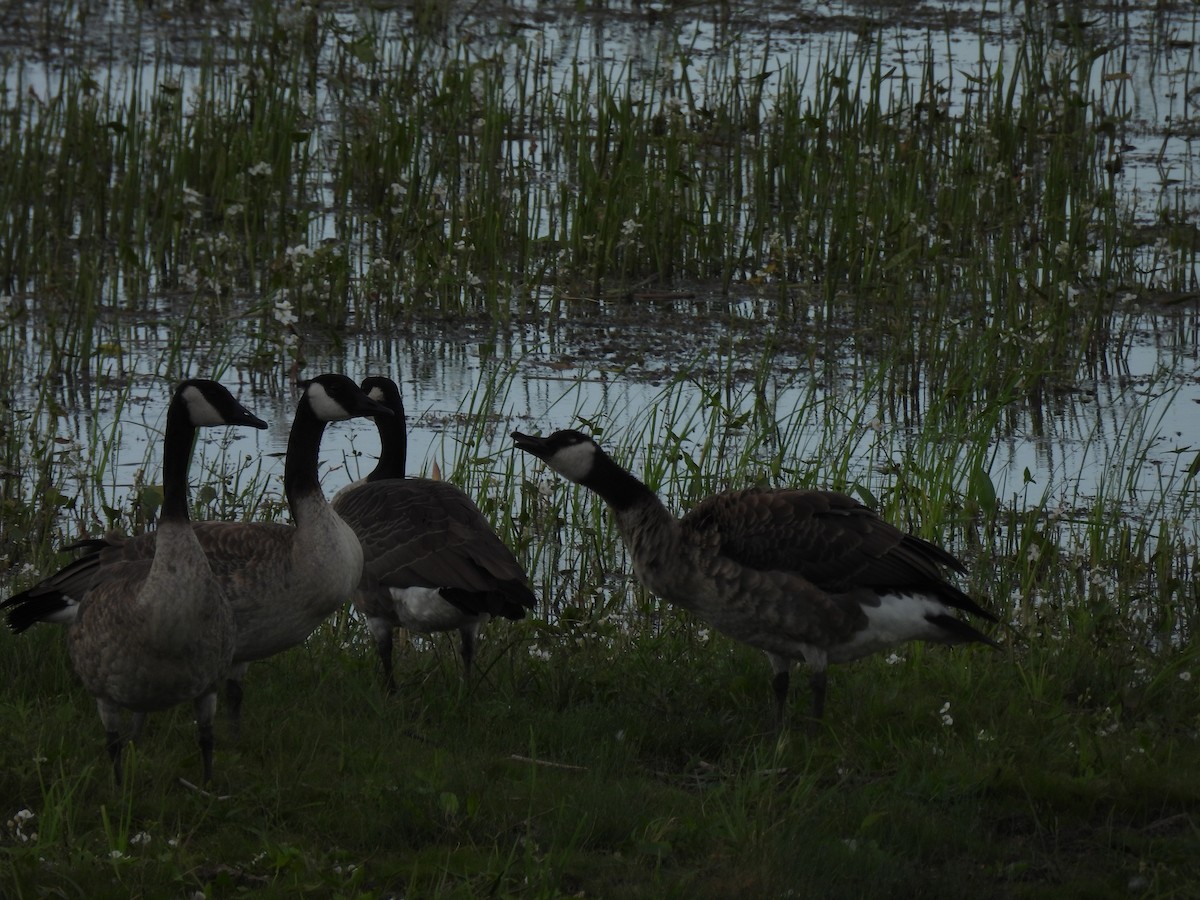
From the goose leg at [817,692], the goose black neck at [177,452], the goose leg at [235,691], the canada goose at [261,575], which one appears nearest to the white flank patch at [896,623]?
the goose leg at [817,692]

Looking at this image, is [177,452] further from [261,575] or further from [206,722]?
[206,722]

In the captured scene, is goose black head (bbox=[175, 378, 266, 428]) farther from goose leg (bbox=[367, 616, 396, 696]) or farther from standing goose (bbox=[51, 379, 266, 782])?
goose leg (bbox=[367, 616, 396, 696])

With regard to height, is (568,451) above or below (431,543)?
above

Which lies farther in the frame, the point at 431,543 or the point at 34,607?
the point at 431,543

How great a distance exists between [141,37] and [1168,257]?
10.4 metres

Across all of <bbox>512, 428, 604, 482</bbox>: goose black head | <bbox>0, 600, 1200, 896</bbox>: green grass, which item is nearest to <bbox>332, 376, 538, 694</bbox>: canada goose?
<bbox>0, 600, 1200, 896</bbox>: green grass

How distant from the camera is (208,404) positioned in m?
→ 5.14

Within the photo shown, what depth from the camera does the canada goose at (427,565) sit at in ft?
20.1

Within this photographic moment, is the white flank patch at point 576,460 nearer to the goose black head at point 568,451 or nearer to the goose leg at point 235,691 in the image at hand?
the goose black head at point 568,451

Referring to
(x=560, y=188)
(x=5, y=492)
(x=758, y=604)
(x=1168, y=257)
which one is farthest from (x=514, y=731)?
(x=1168, y=257)

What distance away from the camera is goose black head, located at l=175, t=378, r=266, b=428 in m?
5.13

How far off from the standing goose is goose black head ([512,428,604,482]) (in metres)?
1.81

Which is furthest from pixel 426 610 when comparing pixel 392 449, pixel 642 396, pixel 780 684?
pixel 642 396

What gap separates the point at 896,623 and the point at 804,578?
0.36 m
